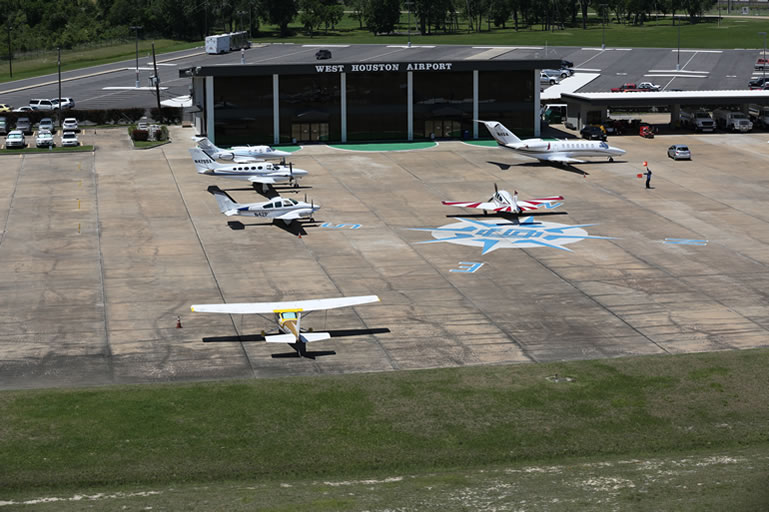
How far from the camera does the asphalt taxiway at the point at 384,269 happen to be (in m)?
46.9

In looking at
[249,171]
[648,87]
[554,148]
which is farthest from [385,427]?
[648,87]

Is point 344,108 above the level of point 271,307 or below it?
above

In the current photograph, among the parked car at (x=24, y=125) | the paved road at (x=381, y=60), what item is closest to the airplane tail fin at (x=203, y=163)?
the parked car at (x=24, y=125)

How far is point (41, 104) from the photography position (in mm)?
132875

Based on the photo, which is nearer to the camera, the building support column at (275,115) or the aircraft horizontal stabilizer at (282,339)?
the aircraft horizontal stabilizer at (282,339)

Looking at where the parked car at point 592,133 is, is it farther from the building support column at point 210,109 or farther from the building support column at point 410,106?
the building support column at point 210,109

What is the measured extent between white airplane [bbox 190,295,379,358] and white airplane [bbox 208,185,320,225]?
21.5m

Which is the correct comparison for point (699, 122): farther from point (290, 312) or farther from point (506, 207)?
point (290, 312)

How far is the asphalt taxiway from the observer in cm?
4691

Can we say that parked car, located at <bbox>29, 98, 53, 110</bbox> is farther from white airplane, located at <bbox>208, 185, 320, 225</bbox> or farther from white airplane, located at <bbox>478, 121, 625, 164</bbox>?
white airplane, located at <bbox>208, 185, 320, 225</bbox>

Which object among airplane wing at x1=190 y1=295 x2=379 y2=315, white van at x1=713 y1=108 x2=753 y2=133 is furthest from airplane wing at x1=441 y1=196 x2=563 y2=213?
white van at x1=713 y1=108 x2=753 y2=133

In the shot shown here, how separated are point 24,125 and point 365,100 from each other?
3979cm

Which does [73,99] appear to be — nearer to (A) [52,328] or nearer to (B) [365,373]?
(A) [52,328]

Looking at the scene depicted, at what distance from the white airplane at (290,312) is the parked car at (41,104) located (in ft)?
309
